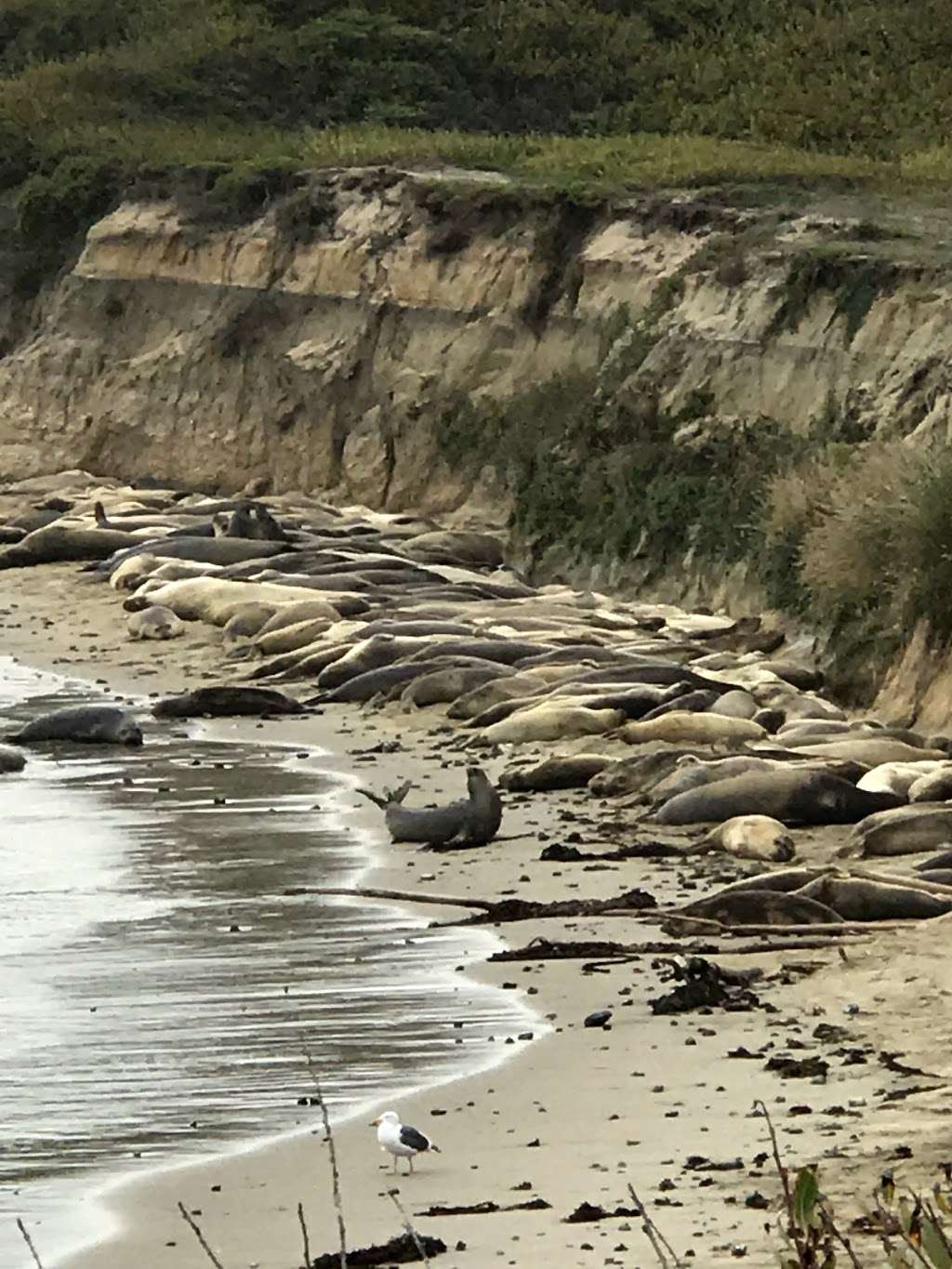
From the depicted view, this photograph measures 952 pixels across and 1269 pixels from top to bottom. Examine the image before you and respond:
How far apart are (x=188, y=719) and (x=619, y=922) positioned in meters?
7.38

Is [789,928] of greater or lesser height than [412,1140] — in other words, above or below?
below

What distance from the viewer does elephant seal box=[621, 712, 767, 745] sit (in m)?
14.6

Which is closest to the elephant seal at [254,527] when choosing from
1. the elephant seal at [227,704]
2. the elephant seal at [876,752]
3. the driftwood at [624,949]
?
the elephant seal at [227,704]

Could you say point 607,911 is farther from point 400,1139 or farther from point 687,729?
point 687,729

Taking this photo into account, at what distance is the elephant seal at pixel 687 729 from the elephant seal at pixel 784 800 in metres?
2.08

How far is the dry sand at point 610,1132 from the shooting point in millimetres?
6422

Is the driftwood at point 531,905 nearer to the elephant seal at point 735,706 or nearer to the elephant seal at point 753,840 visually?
the elephant seal at point 753,840

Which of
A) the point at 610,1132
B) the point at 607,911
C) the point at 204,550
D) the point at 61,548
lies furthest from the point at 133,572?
the point at 610,1132

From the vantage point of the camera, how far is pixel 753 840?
11.6 metres

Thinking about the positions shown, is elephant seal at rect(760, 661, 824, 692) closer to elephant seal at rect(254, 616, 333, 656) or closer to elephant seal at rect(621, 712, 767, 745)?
elephant seal at rect(621, 712, 767, 745)

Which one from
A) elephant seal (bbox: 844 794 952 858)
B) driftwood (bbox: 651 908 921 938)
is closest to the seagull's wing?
driftwood (bbox: 651 908 921 938)

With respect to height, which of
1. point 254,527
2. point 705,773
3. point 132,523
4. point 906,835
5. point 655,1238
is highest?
point 655,1238

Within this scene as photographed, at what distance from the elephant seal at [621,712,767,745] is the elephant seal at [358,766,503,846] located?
2.13 metres

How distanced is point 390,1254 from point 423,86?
32.8 meters
